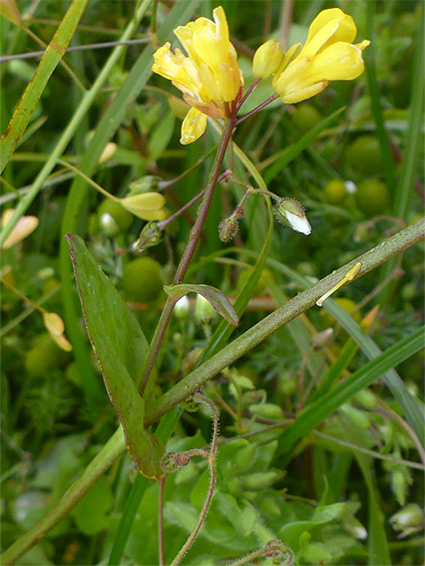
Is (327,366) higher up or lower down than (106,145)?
lower down

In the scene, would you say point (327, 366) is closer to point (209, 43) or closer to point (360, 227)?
point (360, 227)

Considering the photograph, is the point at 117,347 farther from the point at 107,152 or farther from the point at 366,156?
the point at 366,156

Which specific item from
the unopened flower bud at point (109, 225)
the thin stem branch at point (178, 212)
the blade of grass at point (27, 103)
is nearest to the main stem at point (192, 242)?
the thin stem branch at point (178, 212)

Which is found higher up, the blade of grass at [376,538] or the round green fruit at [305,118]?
the round green fruit at [305,118]

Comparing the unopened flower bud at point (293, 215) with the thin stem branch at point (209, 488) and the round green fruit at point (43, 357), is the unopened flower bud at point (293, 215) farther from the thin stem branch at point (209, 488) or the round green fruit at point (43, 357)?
the round green fruit at point (43, 357)

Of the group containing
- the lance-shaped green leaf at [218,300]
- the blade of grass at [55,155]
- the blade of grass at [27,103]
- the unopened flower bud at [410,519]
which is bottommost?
the unopened flower bud at [410,519]

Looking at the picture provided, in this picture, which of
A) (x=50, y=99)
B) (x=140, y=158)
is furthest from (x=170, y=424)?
(x=50, y=99)
